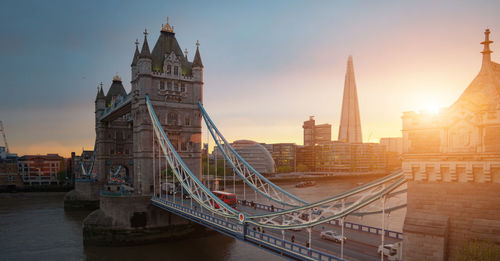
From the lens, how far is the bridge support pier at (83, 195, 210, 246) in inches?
1373

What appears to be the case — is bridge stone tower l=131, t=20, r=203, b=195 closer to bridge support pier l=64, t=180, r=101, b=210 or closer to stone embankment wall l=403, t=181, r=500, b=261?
bridge support pier l=64, t=180, r=101, b=210

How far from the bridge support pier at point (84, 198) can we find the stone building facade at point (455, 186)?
58645 millimetres

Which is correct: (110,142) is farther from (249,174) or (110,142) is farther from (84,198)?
(249,174)

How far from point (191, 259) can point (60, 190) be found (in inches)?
2908

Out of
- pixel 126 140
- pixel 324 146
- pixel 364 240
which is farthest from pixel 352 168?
pixel 364 240

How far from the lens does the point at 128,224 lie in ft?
115

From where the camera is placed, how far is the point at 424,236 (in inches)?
536

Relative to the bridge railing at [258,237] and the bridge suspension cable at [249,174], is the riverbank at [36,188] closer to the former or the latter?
the bridge suspension cable at [249,174]

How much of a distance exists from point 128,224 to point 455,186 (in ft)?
102

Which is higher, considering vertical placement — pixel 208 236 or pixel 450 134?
pixel 450 134

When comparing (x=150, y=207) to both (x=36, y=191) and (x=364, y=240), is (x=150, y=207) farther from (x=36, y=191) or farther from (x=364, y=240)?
(x=36, y=191)

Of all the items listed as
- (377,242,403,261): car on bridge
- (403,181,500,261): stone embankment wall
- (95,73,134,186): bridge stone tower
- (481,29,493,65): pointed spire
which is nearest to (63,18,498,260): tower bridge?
(377,242,403,261): car on bridge

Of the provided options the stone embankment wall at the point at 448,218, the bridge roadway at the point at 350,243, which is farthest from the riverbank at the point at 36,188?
the stone embankment wall at the point at 448,218

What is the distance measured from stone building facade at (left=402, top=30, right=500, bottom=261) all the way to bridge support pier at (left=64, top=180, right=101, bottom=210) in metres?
58.6
